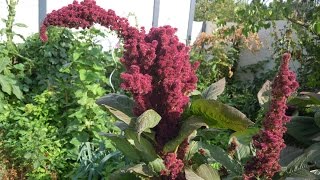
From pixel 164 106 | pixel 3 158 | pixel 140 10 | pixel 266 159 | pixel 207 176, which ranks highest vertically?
pixel 140 10

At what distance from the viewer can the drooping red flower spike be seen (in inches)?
49.9

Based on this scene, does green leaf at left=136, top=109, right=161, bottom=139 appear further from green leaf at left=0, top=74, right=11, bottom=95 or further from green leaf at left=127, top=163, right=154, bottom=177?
green leaf at left=0, top=74, right=11, bottom=95

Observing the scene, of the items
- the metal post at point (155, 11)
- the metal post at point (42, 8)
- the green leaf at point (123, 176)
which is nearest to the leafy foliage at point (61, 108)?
the green leaf at point (123, 176)

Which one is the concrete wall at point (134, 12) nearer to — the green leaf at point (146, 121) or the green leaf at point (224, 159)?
the green leaf at point (224, 159)

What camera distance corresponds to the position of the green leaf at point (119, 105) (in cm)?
139

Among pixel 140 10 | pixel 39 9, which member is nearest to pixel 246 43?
pixel 140 10

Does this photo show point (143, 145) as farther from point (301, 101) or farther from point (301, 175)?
point (301, 101)

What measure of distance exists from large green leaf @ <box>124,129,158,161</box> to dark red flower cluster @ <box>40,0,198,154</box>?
0.03m

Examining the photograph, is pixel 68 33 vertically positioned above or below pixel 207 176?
above

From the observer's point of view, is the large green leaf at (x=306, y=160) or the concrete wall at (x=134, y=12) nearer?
the large green leaf at (x=306, y=160)

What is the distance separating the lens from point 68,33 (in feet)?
15.5

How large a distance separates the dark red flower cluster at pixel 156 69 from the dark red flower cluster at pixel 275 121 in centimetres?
28

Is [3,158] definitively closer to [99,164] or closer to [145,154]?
[99,164]

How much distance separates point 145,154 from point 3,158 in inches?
94.3
